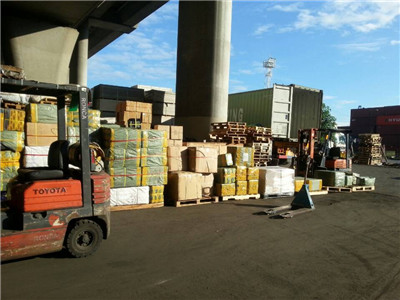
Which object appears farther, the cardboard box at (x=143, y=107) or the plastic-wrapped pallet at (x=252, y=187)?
the cardboard box at (x=143, y=107)

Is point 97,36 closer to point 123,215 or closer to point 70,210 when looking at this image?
point 123,215

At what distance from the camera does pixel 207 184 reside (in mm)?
8484

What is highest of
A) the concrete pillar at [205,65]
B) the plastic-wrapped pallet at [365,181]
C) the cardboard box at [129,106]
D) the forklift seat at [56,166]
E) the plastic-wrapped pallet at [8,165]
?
the concrete pillar at [205,65]

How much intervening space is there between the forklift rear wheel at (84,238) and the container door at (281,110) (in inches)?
528

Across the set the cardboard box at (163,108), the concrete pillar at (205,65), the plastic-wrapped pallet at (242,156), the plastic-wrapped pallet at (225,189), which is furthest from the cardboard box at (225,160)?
the cardboard box at (163,108)

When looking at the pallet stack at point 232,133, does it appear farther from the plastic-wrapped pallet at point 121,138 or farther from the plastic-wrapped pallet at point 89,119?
the plastic-wrapped pallet at point 89,119

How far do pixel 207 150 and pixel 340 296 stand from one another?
213 inches

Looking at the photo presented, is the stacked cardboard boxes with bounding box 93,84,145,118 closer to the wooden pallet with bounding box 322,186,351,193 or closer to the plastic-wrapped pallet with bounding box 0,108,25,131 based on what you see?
the plastic-wrapped pallet with bounding box 0,108,25,131

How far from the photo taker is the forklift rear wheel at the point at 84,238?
13.3 feet

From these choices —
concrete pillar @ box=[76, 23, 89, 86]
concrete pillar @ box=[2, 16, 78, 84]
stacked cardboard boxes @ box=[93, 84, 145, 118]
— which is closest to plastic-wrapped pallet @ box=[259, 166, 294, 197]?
stacked cardboard boxes @ box=[93, 84, 145, 118]

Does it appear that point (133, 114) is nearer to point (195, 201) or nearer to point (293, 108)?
point (195, 201)

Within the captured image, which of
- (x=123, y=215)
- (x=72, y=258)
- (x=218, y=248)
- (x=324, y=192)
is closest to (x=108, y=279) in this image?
(x=72, y=258)

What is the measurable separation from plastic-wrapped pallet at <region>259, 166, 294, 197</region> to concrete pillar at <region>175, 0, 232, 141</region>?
7.75 metres

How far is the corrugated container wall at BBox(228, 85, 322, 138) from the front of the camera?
1658cm
